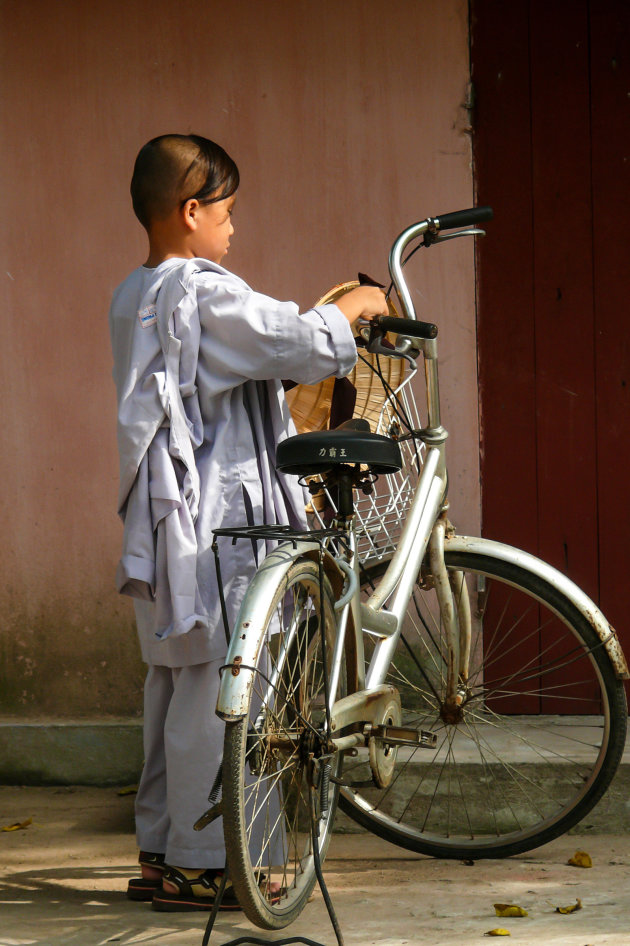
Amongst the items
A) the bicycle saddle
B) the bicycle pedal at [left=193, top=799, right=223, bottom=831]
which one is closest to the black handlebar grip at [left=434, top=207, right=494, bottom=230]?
the bicycle saddle

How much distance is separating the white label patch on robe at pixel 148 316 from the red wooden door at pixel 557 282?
5.15ft

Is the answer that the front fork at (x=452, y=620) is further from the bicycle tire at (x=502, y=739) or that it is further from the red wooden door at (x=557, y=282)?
the red wooden door at (x=557, y=282)

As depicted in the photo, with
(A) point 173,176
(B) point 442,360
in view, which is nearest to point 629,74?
(B) point 442,360

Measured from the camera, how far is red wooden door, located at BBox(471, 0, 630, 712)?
3.81 meters

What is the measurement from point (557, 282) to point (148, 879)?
2.38m

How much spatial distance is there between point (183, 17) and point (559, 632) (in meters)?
2.57

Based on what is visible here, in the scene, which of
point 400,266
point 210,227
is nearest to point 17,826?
point 210,227

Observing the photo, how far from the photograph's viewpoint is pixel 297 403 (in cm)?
316

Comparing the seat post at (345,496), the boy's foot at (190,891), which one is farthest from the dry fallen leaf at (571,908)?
the seat post at (345,496)

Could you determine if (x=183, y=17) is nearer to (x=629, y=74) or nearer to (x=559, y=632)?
(x=629, y=74)

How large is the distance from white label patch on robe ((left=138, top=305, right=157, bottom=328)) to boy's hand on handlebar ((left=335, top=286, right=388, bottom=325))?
0.45 m

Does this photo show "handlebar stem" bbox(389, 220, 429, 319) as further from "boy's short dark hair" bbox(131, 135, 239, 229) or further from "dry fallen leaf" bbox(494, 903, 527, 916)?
"dry fallen leaf" bbox(494, 903, 527, 916)

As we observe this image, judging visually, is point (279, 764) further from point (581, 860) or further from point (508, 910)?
point (581, 860)

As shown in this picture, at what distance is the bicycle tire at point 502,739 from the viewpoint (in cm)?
297
